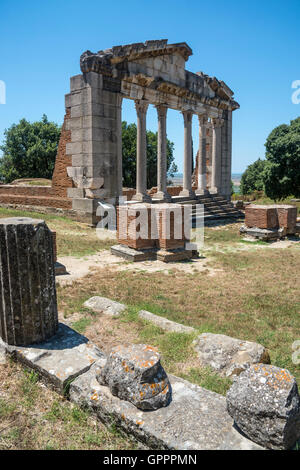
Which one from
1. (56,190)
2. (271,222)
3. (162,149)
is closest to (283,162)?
(162,149)

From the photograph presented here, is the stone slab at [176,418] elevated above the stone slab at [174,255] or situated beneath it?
elevated above

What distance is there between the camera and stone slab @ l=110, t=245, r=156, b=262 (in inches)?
346

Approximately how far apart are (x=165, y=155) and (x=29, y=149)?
19.7 m

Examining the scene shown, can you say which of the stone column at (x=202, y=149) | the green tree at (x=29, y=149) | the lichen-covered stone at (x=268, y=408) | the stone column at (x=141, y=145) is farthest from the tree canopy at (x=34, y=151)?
the lichen-covered stone at (x=268, y=408)

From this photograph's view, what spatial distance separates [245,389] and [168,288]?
431 centimetres

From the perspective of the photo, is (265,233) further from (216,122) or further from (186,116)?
(216,122)

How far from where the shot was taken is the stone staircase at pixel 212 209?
16.9 meters

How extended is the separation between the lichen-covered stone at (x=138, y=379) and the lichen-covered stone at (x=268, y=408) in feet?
1.69

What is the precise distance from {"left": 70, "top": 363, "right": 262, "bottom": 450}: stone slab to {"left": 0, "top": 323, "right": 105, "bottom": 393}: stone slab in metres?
0.15

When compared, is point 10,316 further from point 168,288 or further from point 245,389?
point 168,288

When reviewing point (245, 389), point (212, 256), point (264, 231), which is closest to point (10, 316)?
point (245, 389)

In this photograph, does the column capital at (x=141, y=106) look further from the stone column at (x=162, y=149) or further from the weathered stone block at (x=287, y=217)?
the weathered stone block at (x=287, y=217)

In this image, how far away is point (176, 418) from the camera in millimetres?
2359

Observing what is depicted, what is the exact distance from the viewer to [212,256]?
953 cm
